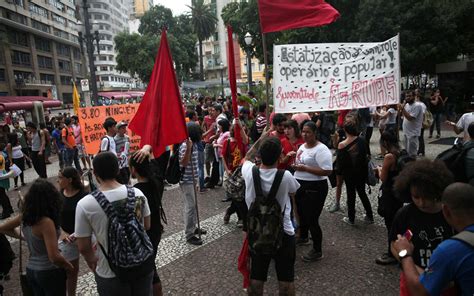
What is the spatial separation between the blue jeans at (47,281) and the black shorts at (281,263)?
1.72 meters

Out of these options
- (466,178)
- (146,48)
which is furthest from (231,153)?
(146,48)

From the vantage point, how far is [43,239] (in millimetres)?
3008

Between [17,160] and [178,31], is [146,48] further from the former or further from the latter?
[17,160]

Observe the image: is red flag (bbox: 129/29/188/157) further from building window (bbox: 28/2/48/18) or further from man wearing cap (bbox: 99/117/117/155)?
building window (bbox: 28/2/48/18)

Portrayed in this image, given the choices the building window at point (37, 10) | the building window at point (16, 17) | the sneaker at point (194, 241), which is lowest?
the sneaker at point (194, 241)

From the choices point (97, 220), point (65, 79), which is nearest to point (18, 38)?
point (65, 79)

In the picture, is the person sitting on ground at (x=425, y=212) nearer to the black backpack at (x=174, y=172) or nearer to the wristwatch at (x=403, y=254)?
the wristwatch at (x=403, y=254)

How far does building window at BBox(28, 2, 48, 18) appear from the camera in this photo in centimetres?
5369

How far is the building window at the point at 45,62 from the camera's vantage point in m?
55.7

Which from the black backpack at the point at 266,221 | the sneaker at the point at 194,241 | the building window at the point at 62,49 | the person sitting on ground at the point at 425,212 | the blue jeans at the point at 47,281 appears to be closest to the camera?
the person sitting on ground at the point at 425,212

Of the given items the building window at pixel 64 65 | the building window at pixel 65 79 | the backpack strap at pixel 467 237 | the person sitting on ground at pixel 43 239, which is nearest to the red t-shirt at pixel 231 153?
the person sitting on ground at pixel 43 239

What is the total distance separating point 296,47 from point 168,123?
2.55 m

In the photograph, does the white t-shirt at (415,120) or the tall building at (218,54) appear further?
the tall building at (218,54)

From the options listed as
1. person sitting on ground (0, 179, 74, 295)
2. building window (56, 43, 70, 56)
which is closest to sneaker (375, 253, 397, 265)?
person sitting on ground (0, 179, 74, 295)
